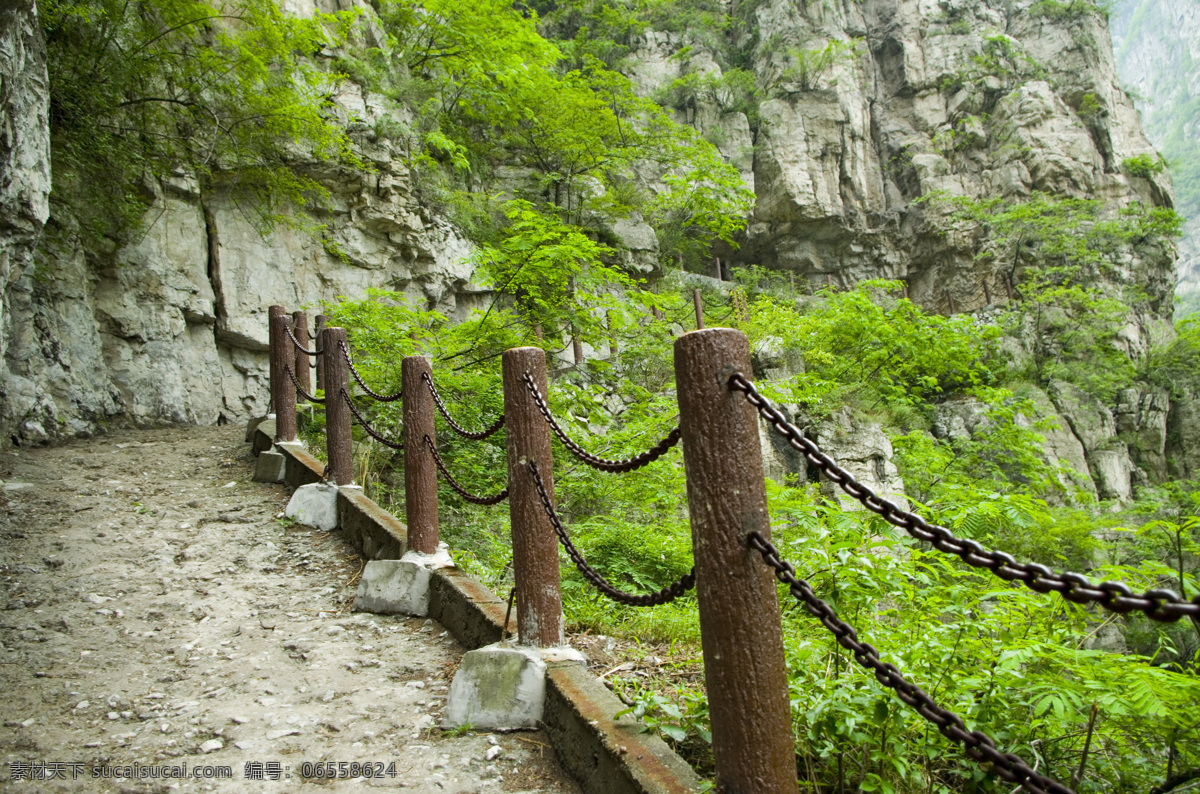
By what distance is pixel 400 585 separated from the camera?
4098 millimetres

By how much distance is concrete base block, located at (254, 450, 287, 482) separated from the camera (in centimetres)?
652

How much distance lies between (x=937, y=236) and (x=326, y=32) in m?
22.3

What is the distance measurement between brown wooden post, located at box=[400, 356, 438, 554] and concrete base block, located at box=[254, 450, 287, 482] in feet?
9.91

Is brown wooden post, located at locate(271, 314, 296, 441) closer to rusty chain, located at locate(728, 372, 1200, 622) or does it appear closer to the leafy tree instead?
rusty chain, located at locate(728, 372, 1200, 622)

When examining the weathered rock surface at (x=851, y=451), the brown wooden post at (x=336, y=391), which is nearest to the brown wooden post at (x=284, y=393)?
the brown wooden post at (x=336, y=391)

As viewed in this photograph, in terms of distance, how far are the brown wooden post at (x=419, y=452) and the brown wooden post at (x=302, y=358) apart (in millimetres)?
3060

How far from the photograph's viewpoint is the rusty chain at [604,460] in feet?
6.59

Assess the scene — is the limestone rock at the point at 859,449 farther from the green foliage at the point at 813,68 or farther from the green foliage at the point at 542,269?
the green foliage at the point at 813,68

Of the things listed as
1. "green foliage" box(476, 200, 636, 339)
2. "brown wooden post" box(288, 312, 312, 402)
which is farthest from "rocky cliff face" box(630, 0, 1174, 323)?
"brown wooden post" box(288, 312, 312, 402)

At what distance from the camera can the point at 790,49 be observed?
86.1ft

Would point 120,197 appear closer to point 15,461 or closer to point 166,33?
point 166,33

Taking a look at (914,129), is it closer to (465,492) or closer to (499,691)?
(465,492)

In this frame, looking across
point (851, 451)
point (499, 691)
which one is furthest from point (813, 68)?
point (499, 691)

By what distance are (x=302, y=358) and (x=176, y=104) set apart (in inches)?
226
